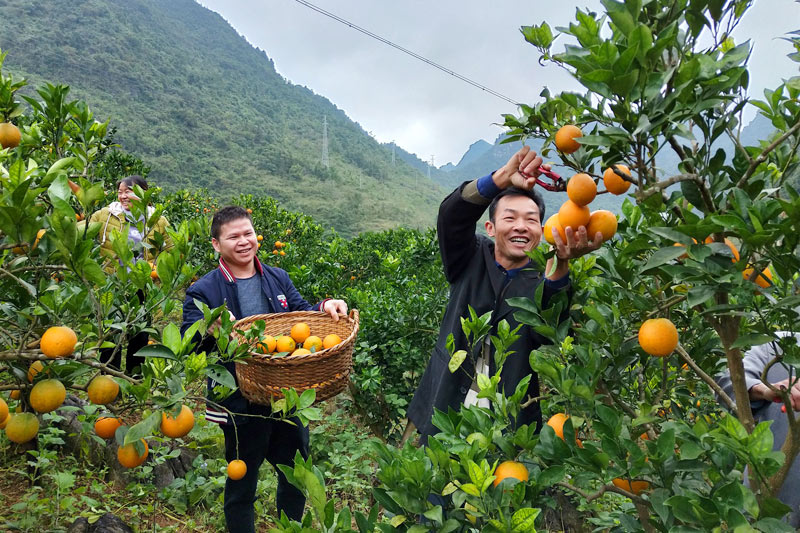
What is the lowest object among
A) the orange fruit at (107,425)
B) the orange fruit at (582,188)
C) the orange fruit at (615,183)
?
the orange fruit at (107,425)

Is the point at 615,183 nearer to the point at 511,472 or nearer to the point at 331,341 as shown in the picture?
the point at 511,472

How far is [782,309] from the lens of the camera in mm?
853

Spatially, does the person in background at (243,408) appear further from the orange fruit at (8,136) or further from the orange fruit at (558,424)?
the orange fruit at (558,424)

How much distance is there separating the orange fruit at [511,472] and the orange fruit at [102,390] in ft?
2.68

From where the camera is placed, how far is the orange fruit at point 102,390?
1050mm

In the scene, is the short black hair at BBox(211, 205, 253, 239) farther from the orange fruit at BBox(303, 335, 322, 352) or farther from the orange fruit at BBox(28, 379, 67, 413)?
the orange fruit at BBox(28, 379, 67, 413)

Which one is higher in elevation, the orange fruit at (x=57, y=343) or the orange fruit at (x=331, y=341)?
the orange fruit at (x=57, y=343)

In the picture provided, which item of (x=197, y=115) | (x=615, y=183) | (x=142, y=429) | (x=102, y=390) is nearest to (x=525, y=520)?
(x=615, y=183)

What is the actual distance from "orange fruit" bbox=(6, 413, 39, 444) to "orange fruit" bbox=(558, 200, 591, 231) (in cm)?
128

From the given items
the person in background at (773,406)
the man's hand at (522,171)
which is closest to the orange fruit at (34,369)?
the man's hand at (522,171)

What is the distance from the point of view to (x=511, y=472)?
93 centimetres

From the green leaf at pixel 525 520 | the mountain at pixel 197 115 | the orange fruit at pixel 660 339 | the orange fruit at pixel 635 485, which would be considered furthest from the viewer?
the mountain at pixel 197 115

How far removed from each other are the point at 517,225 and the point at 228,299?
1.26m

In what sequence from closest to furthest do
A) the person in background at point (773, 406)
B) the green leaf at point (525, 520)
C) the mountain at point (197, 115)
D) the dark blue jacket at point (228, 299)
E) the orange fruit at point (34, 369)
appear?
the green leaf at point (525, 520), the orange fruit at point (34, 369), the person in background at point (773, 406), the dark blue jacket at point (228, 299), the mountain at point (197, 115)
